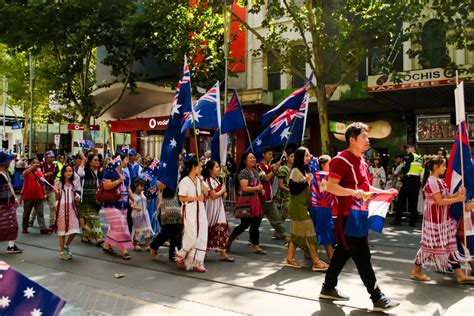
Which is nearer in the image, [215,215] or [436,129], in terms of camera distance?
[215,215]

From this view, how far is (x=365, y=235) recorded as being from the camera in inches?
199

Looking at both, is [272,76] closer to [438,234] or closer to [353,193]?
[438,234]

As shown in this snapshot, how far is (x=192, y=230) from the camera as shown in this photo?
6980 mm

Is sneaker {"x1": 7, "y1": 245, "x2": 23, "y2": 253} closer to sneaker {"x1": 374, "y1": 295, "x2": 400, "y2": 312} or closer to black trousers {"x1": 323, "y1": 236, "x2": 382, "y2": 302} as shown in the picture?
black trousers {"x1": 323, "y1": 236, "x2": 382, "y2": 302}

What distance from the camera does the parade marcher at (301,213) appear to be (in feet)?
23.0

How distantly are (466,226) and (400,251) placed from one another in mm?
2215

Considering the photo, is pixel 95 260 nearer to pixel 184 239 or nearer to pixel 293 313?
pixel 184 239

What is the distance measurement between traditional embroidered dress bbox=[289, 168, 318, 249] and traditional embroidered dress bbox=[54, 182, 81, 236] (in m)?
3.61

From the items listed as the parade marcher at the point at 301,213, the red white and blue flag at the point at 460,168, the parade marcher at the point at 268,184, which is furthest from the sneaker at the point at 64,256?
the red white and blue flag at the point at 460,168

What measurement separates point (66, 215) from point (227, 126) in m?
3.21

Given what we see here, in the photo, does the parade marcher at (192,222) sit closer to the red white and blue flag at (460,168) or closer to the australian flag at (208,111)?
the australian flag at (208,111)

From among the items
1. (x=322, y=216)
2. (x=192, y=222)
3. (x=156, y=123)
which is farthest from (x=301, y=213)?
(x=156, y=123)

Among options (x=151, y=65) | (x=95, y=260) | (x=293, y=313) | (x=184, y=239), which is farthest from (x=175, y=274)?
(x=151, y=65)

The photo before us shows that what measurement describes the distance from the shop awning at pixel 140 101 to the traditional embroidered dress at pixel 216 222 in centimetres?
1488
